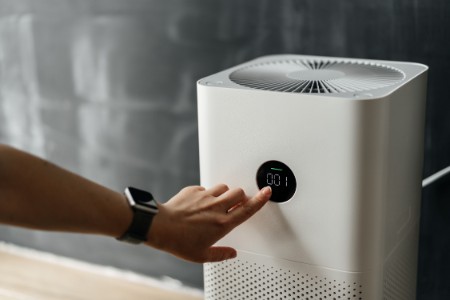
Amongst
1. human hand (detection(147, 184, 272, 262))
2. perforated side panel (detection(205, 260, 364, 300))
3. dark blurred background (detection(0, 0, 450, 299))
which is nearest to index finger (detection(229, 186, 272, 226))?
human hand (detection(147, 184, 272, 262))

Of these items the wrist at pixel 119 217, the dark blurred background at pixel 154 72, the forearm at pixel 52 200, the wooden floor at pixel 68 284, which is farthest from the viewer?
the wooden floor at pixel 68 284

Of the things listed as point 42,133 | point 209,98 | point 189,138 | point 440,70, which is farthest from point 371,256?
point 42,133

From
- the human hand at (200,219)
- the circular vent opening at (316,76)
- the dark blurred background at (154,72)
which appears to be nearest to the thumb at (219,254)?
the human hand at (200,219)

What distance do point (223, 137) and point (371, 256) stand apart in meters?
0.35

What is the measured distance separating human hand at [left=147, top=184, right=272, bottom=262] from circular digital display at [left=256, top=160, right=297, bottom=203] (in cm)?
2

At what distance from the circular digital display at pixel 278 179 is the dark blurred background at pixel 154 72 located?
20.6 inches

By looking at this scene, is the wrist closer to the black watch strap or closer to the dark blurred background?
the black watch strap

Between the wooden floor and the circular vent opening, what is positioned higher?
the circular vent opening

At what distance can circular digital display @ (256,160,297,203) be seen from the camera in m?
1.37

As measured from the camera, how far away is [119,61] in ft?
7.03

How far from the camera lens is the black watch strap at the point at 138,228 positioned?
4.22ft

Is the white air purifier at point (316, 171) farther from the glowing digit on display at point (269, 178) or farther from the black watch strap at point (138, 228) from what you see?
the black watch strap at point (138, 228)

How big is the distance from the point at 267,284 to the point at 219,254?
0.12 m

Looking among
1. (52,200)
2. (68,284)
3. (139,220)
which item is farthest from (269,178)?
(68,284)
